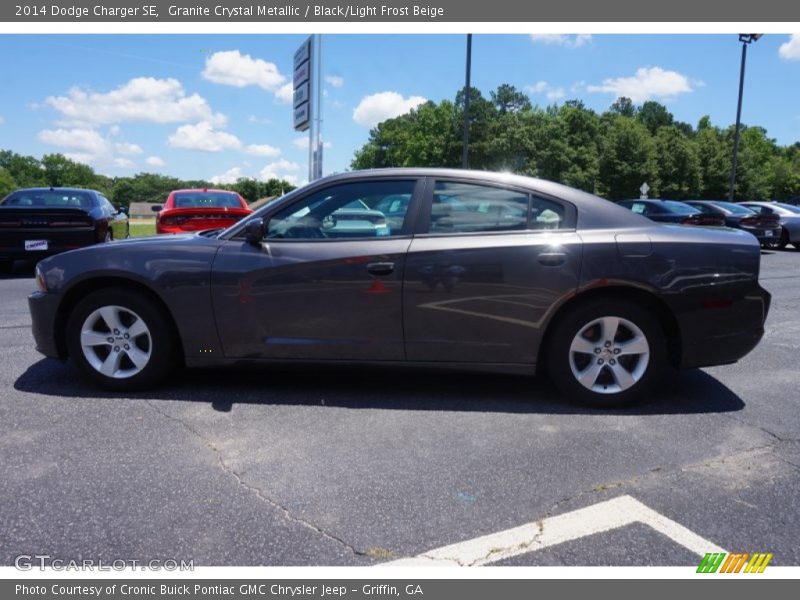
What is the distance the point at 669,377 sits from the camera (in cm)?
457

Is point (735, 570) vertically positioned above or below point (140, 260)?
below

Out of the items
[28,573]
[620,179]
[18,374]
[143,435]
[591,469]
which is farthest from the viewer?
[620,179]

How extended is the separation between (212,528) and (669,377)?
11.6ft

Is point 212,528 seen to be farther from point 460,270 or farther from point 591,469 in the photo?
point 460,270

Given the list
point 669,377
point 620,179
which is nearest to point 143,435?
point 669,377

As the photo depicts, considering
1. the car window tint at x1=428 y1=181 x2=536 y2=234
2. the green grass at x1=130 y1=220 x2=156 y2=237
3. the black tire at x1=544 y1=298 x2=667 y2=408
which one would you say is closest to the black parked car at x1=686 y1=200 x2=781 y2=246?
the black tire at x1=544 y1=298 x2=667 y2=408

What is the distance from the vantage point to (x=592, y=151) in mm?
72250

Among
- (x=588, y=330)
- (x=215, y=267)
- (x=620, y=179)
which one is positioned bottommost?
(x=588, y=330)

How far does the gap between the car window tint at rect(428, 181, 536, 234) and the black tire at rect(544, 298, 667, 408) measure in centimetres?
62

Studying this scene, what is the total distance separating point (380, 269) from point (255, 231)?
0.83m

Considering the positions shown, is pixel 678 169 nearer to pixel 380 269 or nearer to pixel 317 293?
pixel 380 269

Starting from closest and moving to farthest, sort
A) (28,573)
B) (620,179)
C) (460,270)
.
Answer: (28,573) < (460,270) < (620,179)

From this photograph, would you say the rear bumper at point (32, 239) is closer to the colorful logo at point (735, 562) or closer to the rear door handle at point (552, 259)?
the rear door handle at point (552, 259)

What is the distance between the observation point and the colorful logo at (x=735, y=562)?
86.4 inches
